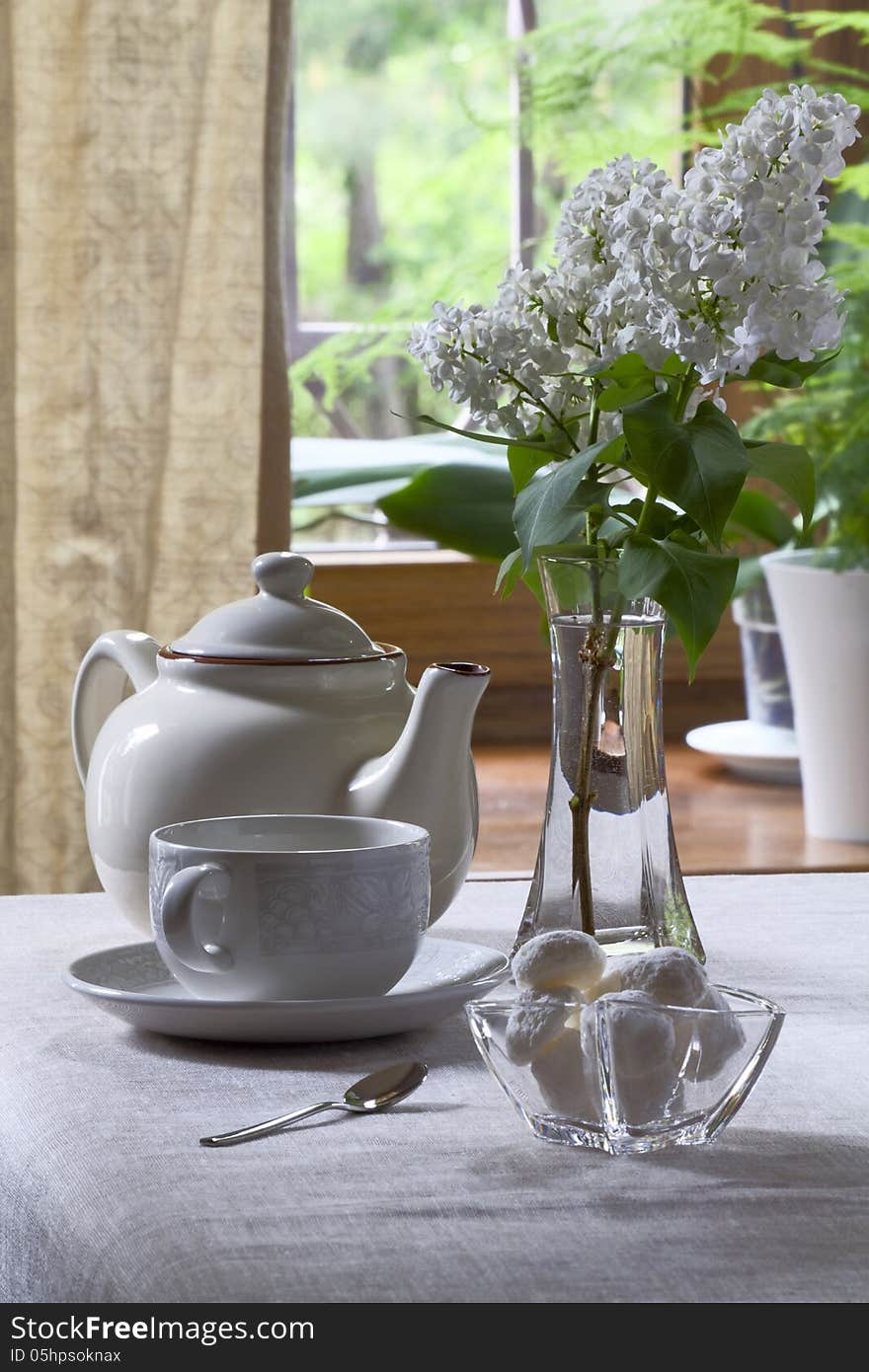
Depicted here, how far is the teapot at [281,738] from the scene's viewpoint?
61 centimetres

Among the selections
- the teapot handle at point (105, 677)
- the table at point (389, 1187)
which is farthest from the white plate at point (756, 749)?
the table at point (389, 1187)

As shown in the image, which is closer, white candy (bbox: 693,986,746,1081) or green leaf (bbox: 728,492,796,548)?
white candy (bbox: 693,986,746,1081)

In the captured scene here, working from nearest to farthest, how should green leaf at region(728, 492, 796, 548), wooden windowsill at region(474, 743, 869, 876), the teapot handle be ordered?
the teapot handle
wooden windowsill at region(474, 743, 869, 876)
green leaf at region(728, 492, 796, 548)

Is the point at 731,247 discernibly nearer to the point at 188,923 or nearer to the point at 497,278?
the point at 188,923

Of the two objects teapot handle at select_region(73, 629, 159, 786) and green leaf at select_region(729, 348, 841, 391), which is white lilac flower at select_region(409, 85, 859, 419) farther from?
teapot handle at select_region(73, 629, 159, 786)

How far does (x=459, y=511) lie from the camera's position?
1.47 metres

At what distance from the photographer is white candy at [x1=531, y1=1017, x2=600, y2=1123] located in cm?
43

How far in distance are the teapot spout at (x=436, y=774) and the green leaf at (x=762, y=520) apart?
95 cm

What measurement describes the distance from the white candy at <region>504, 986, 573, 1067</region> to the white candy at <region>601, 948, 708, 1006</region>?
24 millimetres

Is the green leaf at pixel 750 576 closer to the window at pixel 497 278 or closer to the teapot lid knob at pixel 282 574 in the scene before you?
the window at pixel 497 278

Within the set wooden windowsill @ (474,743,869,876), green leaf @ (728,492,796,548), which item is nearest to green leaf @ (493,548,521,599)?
wooden windowsill @ (474,743,869,876)

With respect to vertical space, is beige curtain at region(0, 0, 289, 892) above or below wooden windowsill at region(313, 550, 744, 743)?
above

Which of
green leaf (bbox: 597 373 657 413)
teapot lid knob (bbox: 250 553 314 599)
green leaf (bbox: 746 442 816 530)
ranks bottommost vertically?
teapot lid knob (bbox: 250 553 314 599)
